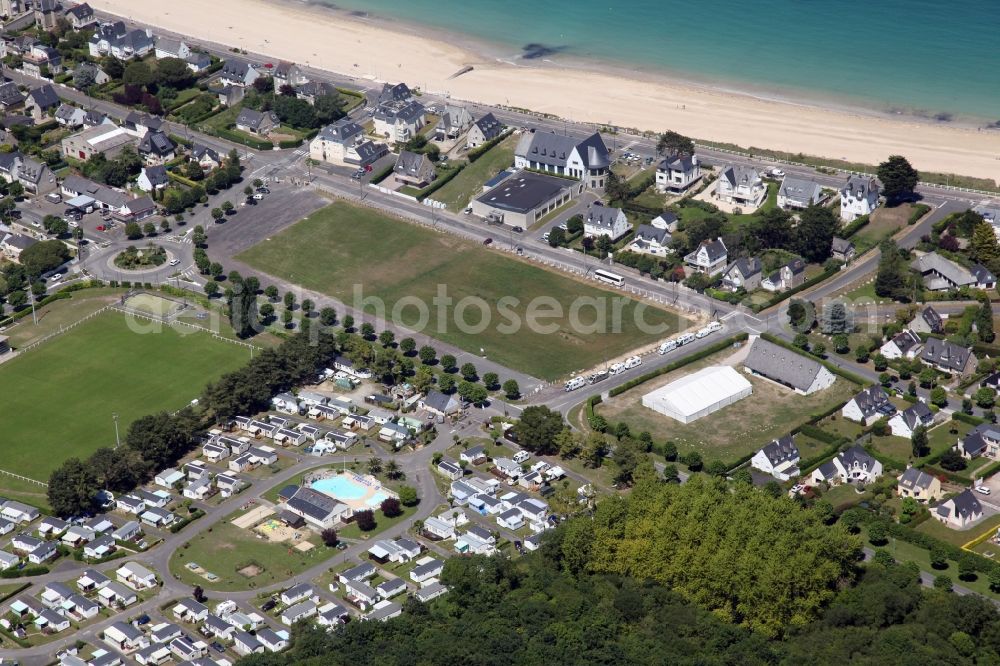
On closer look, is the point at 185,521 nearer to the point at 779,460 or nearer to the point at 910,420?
the point at 779,460

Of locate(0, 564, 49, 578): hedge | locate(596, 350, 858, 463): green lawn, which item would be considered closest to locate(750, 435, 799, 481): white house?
locate(596, 350, 858, 463): green lawn

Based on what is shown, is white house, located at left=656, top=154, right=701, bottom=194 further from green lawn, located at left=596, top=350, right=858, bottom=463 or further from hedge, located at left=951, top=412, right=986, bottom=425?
hedge, located at left=951, top=412, right=986, bottom=425

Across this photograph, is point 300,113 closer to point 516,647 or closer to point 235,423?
point 235,423

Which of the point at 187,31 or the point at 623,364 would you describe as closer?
the point at 623,364

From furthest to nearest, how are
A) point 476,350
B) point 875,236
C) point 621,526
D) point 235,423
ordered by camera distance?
point 875,236 < point 476,350 < point 235,423 < point 621,526

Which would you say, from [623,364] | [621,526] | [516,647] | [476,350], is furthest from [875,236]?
[516,647]

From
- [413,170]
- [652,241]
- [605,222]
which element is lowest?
[413,170]

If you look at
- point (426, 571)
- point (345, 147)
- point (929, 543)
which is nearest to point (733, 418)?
point (929, 543)
